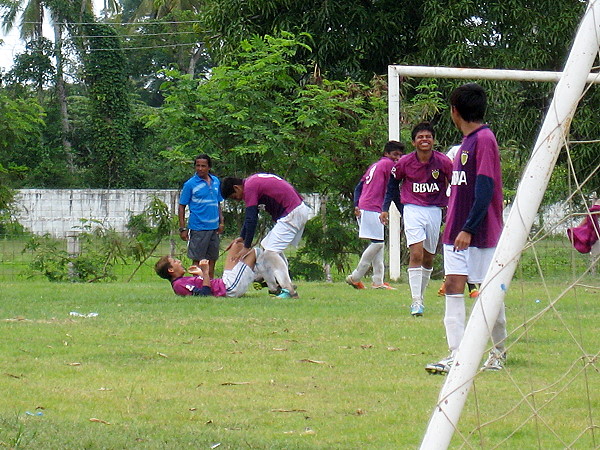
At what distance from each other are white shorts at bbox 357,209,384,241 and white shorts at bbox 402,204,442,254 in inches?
132

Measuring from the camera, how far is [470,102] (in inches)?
269

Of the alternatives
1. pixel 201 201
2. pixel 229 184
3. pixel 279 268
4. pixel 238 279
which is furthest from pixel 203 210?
pixel 229 184

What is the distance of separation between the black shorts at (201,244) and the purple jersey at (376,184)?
7.24ft

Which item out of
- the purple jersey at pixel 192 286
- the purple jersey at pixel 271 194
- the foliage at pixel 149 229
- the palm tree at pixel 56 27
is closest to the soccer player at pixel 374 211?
the purple jersey at pixel 271 194

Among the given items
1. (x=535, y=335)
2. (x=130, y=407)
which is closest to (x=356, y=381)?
(x=130, y=407)

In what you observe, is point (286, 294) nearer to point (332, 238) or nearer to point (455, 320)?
point (455, 320)

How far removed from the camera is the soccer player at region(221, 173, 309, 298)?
39.4 feet

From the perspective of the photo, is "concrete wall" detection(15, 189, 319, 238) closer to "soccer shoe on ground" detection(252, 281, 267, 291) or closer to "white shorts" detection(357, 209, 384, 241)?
"soccer shoe on ground" detection(252, 281, 267, 291)

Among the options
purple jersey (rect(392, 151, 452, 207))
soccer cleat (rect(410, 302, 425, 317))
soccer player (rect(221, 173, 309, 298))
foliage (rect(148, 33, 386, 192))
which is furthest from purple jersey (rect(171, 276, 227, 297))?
foliage (rect(148, 33, 386, 192))

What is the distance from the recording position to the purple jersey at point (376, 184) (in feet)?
46.1

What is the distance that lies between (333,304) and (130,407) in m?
6.09

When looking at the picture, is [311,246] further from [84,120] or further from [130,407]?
[84,120]

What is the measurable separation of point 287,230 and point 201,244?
2.66m

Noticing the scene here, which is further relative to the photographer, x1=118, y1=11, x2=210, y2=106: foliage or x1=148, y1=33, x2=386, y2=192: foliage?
x1=118, y1=11, x2=210, y2=106: foliage
